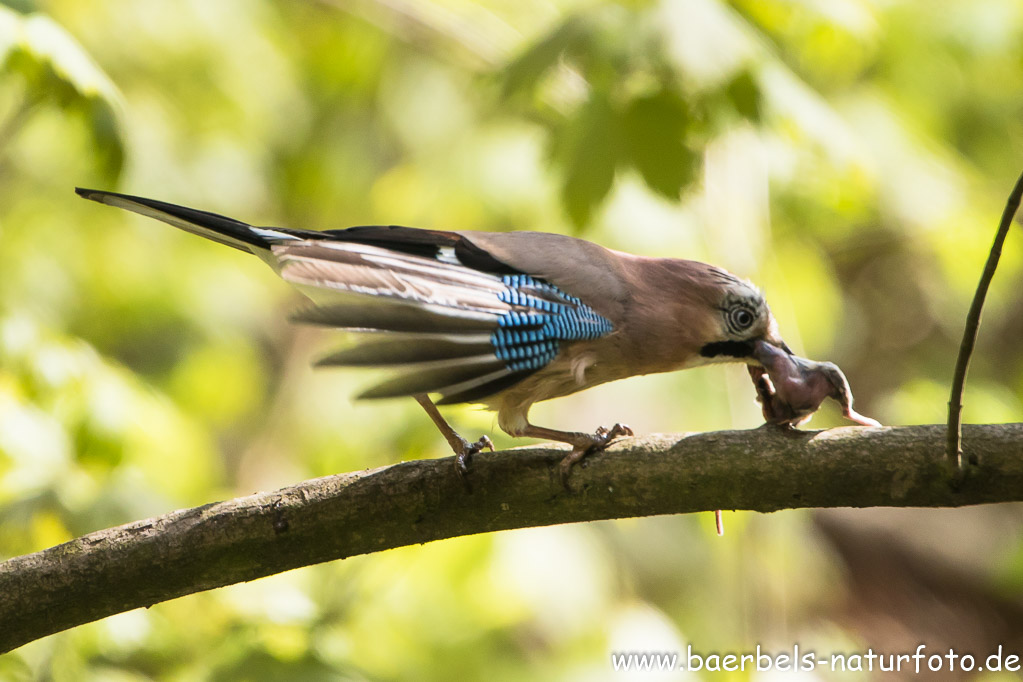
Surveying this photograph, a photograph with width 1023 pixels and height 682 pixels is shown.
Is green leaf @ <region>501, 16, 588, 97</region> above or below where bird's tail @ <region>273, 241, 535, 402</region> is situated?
above

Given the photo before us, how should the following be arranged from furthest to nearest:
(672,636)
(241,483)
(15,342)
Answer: (241,483) < (672,636) < (15,342)

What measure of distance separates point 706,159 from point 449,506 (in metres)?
2.75

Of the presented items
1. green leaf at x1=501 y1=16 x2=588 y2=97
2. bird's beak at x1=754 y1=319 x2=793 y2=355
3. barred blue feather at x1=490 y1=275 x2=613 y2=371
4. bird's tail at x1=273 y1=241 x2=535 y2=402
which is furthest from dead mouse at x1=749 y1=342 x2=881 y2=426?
green leaf at x1=501 y1=16 x2=588 y2=97

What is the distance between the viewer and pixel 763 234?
5305 millimetres

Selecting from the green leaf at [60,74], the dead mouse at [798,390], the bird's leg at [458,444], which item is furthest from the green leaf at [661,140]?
the green leaf at [60,74]

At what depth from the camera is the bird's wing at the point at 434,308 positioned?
8.85 feet

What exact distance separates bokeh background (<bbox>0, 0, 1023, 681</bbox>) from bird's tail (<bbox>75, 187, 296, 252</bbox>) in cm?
21

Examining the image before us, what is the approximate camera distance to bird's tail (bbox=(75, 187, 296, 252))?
3451mm

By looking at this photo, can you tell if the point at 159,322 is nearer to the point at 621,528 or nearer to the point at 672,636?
the point at 621,528

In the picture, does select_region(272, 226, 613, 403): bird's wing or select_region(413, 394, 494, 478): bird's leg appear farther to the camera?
select_region(413, 394, 494, 478): bird's leg

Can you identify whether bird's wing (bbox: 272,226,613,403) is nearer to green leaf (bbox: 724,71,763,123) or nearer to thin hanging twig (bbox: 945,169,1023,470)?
green leaf (bbox: 724,71,763,123)

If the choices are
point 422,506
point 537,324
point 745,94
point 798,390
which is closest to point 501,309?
point 537,324

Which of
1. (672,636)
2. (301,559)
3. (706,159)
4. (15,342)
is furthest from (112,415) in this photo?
(672,636)

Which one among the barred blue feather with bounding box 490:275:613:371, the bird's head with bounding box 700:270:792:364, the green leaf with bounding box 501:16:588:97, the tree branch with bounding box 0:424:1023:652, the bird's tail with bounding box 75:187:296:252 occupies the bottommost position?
the tree branch with bounding box 0:424:1023:652
